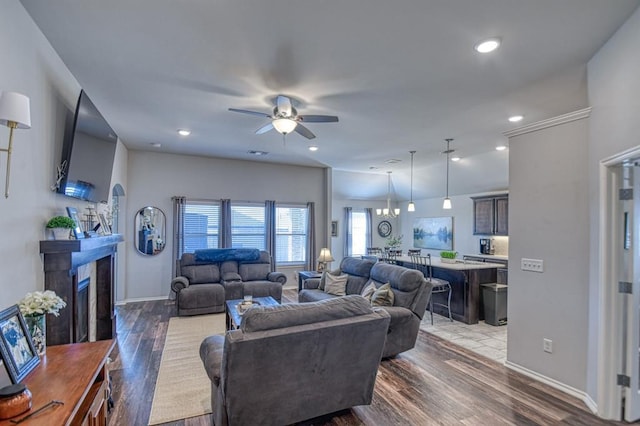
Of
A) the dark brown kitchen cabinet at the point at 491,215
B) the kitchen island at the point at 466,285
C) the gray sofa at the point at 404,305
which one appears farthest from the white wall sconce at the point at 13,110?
the dark brown kitchen cabinet at the point at 491,215

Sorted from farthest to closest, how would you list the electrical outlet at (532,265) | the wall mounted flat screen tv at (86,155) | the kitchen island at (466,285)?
the kitchen island at (466,285) → the electrical outlet at (532,265) → the wall mounted flat screen tv at (86,155)

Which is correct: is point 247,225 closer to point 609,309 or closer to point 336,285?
point 336,285

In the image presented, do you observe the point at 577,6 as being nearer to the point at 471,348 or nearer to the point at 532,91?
the point at 532,91

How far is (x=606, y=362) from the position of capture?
2680mm

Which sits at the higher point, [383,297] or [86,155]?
[86,155]

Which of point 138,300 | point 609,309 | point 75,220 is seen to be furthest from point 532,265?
point 138,300

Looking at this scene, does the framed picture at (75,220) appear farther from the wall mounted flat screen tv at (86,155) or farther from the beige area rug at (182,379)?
the beige area rug at (182,379)

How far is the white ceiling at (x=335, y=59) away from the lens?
227 cm

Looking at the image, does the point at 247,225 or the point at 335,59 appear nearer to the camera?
the point at 335,59

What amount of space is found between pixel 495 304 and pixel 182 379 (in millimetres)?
4539

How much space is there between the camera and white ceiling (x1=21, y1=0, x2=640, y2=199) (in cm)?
227

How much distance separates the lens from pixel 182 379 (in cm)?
331

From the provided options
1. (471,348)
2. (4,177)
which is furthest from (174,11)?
(471,348)

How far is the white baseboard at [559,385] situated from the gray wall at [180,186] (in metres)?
5.68
